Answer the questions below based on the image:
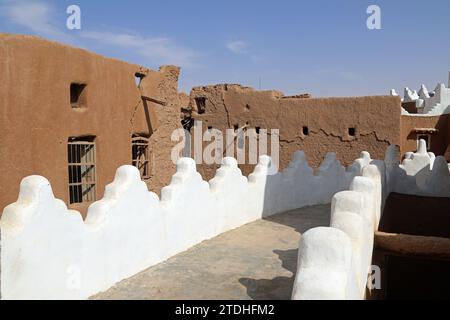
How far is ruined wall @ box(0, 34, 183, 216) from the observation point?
24.6ft

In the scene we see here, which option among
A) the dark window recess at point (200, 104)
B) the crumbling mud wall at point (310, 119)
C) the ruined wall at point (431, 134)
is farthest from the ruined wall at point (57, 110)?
the ruined wall at point (431, 134)

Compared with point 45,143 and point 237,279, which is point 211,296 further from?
point 45,143

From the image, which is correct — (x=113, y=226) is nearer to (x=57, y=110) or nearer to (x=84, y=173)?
(x=57, y=110)

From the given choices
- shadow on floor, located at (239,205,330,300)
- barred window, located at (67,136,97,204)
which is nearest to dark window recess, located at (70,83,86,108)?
barred window, located at (67,136,97,204)

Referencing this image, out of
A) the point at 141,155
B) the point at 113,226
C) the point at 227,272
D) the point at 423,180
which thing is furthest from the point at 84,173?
the point at 423,180

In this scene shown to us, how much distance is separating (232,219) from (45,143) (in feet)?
13.2

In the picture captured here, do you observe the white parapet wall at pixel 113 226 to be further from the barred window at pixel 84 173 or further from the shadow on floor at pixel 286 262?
the barred window at pixel 84 173

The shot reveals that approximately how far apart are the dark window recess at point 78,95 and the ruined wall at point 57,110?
9 centimetres

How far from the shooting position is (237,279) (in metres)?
5.01

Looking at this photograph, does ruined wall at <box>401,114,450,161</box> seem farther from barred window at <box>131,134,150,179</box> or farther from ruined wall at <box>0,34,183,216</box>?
ruined wall at <box>0,34,183,216</box>

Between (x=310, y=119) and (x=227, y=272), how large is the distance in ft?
35.0

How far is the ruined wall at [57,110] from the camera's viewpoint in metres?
7.49

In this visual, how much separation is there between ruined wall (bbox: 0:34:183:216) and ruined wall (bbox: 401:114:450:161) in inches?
569
